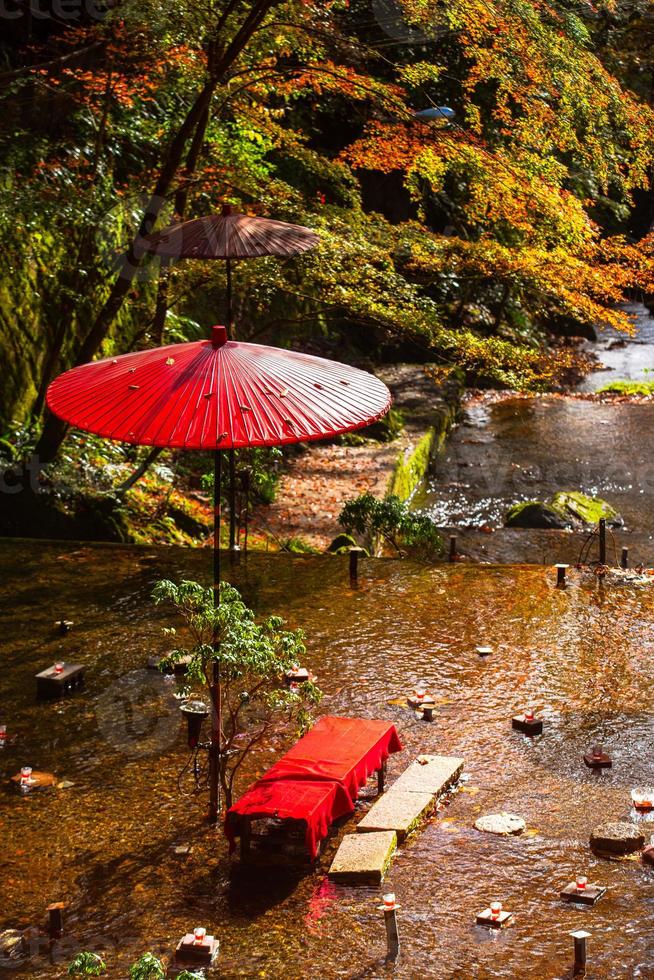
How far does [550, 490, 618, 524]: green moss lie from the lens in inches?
523

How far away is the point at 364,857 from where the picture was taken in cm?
466

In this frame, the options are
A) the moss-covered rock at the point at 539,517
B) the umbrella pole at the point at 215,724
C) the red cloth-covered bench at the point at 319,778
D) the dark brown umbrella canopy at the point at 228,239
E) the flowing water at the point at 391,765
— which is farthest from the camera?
the moss-covered rock at the point at 539,517

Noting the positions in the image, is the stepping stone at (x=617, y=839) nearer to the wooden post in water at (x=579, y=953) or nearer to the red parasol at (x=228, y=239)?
the wooden post in water at (x=579, y=953)

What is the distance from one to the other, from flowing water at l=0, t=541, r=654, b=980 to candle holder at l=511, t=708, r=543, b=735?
0.23ft

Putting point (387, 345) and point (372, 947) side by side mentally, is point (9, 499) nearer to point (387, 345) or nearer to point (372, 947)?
point (372, 947)

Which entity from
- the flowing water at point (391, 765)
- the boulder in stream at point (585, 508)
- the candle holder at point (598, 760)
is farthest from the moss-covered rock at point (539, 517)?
the candle holder at point (598, 760)

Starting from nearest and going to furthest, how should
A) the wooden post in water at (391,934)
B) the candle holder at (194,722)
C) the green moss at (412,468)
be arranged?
the wooden post in water at (391,934), the candle holder at (194,722), the green moss at (412,468)

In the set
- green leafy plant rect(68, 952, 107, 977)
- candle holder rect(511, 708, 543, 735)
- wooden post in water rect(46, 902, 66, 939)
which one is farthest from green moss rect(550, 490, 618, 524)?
green leafy plant rect(68, 952, 107, 977)

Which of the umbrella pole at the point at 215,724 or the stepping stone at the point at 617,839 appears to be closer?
the stepping stone at the point at 617,839

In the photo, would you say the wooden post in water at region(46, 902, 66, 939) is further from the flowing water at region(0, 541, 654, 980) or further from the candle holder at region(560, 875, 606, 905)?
the candle holder at region(560, 875, 606, 905)

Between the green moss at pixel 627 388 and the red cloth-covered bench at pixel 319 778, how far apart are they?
15142mm

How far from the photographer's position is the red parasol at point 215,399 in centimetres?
454

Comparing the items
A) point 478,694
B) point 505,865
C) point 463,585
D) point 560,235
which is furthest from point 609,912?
point 560,235

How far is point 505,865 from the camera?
4.73 m
